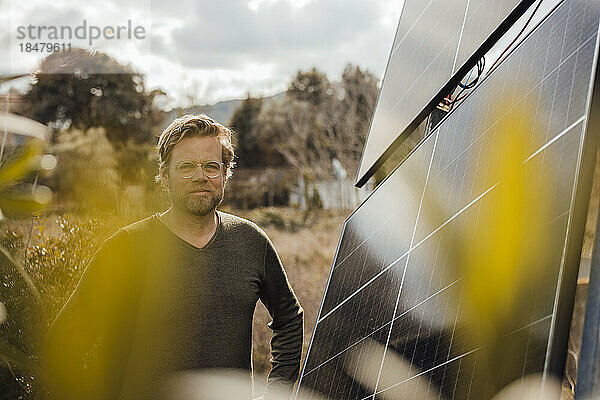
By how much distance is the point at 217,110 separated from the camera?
53.0 ft

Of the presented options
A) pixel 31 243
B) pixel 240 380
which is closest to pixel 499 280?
pixel 240 380

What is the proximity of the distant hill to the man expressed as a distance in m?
9.56

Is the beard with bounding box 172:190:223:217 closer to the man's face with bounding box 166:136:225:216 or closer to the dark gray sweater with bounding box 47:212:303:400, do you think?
the man's face with bounding box 166:136:225:216

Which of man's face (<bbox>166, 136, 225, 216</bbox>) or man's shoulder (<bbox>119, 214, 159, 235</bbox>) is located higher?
man's face (<bbox>166, 136, 225, 216</bbox>)

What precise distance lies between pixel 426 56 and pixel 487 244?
2.06 m

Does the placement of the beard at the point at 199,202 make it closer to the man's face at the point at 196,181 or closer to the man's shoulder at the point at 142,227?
the man's face at the point at 196,181

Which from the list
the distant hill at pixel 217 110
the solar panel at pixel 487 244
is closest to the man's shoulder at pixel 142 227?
the solar panel at pixel 487 244

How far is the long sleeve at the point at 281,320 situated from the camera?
9.82ft

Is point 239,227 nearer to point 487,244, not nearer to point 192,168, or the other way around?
point 192,168

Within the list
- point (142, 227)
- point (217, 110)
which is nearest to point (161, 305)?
point (142, 227)

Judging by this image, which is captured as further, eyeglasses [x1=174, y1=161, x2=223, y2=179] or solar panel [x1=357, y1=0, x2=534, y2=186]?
eyeglasses [x1=174, y1=161, x2=223, y2=179]

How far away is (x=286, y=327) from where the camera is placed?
10.00 feet

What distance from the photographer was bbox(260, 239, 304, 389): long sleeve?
2.99m

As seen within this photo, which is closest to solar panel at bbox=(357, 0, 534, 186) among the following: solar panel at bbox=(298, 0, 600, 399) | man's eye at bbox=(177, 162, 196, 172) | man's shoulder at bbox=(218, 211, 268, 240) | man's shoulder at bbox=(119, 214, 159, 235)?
solar panel at bbox=(298, 0, 600, 399)
